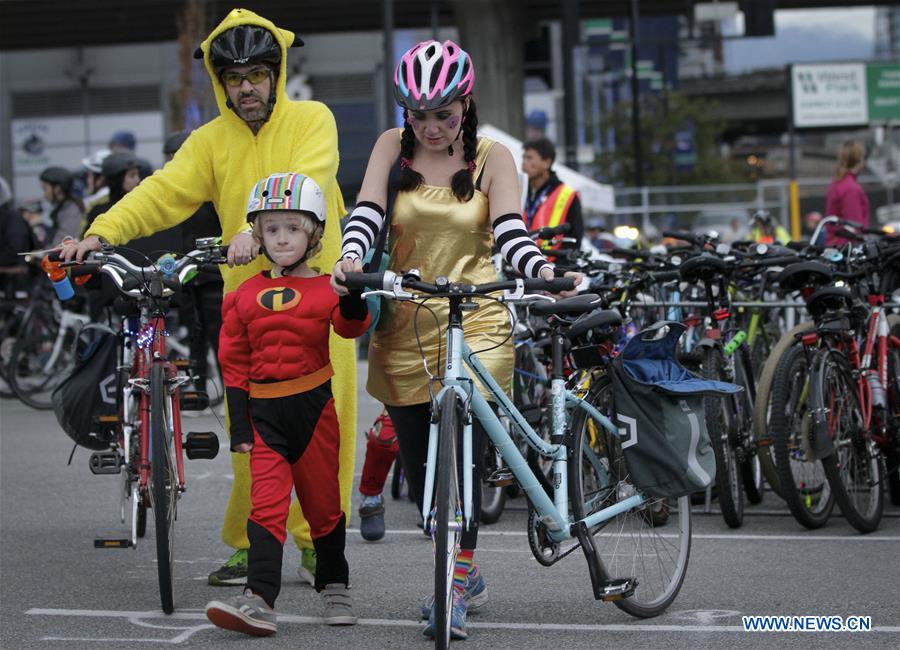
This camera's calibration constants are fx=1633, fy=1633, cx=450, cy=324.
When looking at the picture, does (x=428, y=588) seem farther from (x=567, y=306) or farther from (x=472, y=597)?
(x=567, y=306)

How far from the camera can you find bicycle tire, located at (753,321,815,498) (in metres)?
7.86

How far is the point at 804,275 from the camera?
7.95 meters

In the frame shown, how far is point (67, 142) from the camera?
52.6 m

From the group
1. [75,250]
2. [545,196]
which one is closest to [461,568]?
[75,250]

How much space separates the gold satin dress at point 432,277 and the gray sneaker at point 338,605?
2.45 feet

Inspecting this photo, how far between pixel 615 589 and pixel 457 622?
0.57m

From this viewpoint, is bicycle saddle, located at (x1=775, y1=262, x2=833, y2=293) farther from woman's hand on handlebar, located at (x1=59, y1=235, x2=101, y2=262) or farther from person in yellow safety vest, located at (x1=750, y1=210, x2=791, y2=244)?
person in yellow safety vest, located at (x1=750, y1=210, x2=791, y2=244)

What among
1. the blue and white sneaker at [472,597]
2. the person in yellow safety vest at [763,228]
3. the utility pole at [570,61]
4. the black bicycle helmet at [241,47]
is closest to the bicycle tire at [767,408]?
the blue and white sneaker at [472,597]

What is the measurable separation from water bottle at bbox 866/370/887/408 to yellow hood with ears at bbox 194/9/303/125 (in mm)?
3222

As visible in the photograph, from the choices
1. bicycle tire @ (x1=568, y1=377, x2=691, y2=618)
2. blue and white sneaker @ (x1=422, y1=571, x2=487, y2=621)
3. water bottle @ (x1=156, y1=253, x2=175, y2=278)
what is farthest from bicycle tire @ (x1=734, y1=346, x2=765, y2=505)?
water bottle @ (x1=156, y1=253, x2=175, y2=278)

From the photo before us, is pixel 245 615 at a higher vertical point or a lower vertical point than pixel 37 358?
lower

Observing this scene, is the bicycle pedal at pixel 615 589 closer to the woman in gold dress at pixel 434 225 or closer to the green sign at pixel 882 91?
the woman in gold dress at pixel 434 225

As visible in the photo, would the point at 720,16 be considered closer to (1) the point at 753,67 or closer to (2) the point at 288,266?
(2) the point at 288,266

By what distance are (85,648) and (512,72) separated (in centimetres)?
4050
